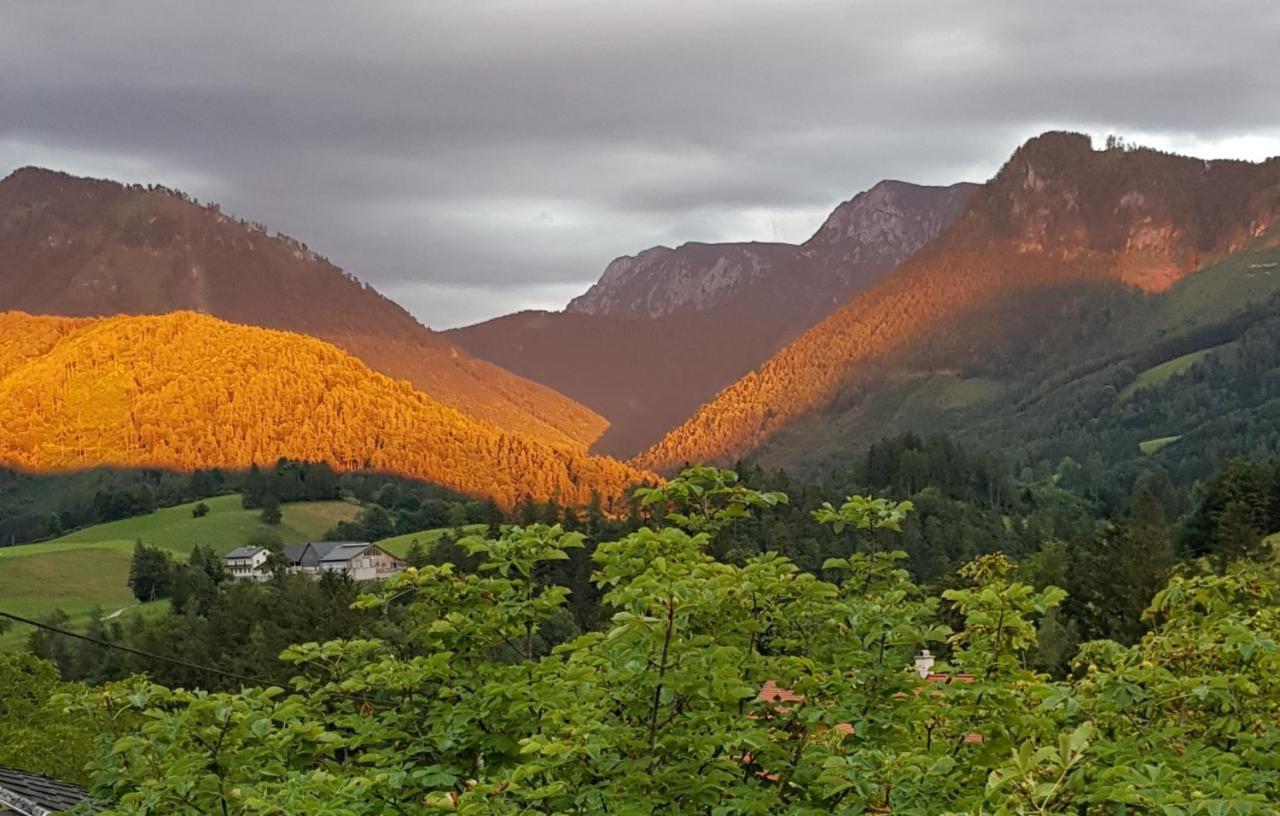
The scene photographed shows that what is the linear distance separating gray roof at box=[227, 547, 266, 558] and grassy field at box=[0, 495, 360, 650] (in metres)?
6.39

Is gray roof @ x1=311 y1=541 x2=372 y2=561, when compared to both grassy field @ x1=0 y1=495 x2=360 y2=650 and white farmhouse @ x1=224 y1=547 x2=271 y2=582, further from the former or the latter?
grassy field @ x1=0 y1=495 x2=360 y2=650

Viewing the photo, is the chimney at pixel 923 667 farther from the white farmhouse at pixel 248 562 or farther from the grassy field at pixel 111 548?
the white farmhouse at pixel 248 562

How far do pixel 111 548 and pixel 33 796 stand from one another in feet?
520

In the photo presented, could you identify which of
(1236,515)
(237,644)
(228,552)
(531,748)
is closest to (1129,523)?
(1236,515)

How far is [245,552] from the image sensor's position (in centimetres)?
15100

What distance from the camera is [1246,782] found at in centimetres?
556

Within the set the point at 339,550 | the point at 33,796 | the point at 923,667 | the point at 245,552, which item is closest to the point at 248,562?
the point at 245,552

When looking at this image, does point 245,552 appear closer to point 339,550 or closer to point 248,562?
point 248,562

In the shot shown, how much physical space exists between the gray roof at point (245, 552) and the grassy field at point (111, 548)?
6385mm

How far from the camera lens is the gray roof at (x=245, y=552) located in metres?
149

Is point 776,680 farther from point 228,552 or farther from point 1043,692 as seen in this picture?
point 228,552

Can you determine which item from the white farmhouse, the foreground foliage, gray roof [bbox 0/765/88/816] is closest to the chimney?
the foreground foliage

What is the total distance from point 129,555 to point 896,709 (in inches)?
Answer: 6329

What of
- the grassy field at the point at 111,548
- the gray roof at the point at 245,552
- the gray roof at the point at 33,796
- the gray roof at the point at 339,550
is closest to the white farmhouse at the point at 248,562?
the gray roof at the point at 245,552
